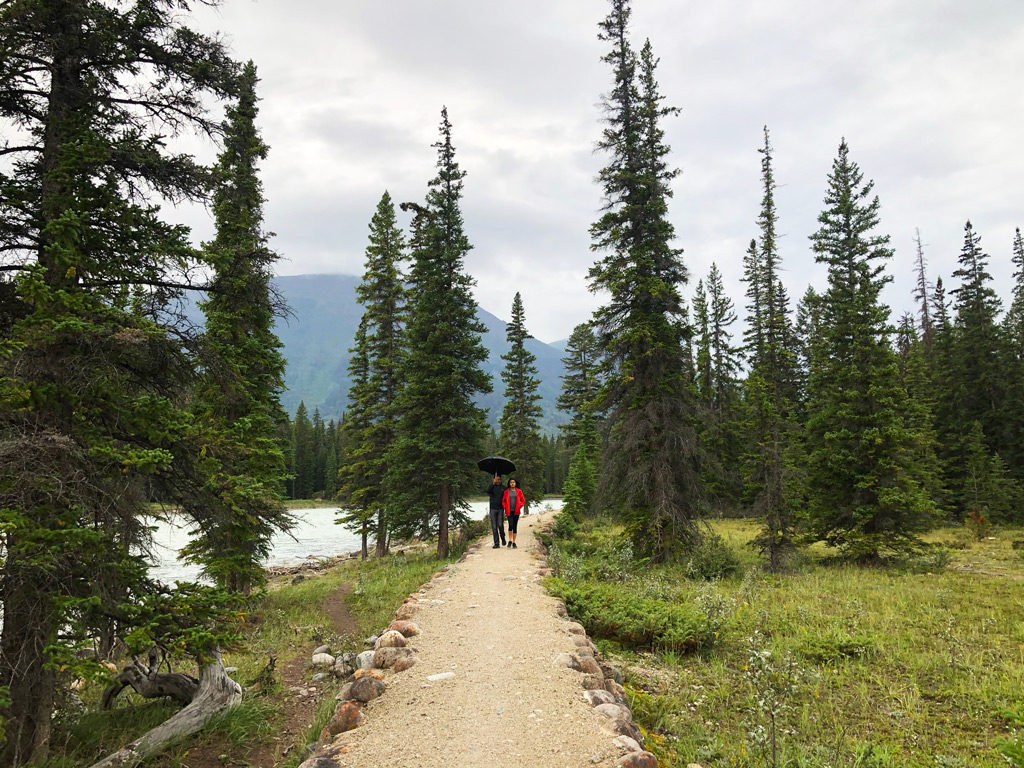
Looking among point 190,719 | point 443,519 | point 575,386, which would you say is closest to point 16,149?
point 190,719

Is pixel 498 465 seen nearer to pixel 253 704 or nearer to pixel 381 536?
pixel 253 704

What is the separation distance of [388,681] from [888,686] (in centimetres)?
669

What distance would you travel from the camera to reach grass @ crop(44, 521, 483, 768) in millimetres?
5762

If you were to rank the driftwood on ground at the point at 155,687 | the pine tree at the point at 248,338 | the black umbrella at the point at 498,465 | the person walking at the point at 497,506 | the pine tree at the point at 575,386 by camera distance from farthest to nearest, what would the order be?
the pine tree at the point at 575,386
the black umbrella at the point at 498,465
the person walking at the point at 497,506
the pine tree at the point at 248,338
the driftwood on ground at the point at 155,687

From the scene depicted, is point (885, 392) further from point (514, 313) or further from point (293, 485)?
point (293, 485)

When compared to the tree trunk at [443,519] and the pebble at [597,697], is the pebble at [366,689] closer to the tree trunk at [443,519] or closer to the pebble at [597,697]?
the pebble at [597,697]

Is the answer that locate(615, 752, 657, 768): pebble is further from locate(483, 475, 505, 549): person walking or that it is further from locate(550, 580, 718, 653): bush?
locate(483, 475, 505, 549): person walking

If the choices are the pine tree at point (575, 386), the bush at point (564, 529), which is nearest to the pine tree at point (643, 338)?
the bush at point (564, 529)

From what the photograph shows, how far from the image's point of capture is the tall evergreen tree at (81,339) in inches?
177

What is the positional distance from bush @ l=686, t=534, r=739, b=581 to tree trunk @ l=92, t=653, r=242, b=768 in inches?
441

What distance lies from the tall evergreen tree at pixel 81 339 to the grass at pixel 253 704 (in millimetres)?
958

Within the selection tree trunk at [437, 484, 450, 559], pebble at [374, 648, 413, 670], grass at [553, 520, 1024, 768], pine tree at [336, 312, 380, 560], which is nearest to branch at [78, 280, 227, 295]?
pebble at [374, 648, 413, 670]

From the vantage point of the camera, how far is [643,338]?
15742 mm

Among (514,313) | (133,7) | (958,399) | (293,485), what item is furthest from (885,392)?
(293,485)
